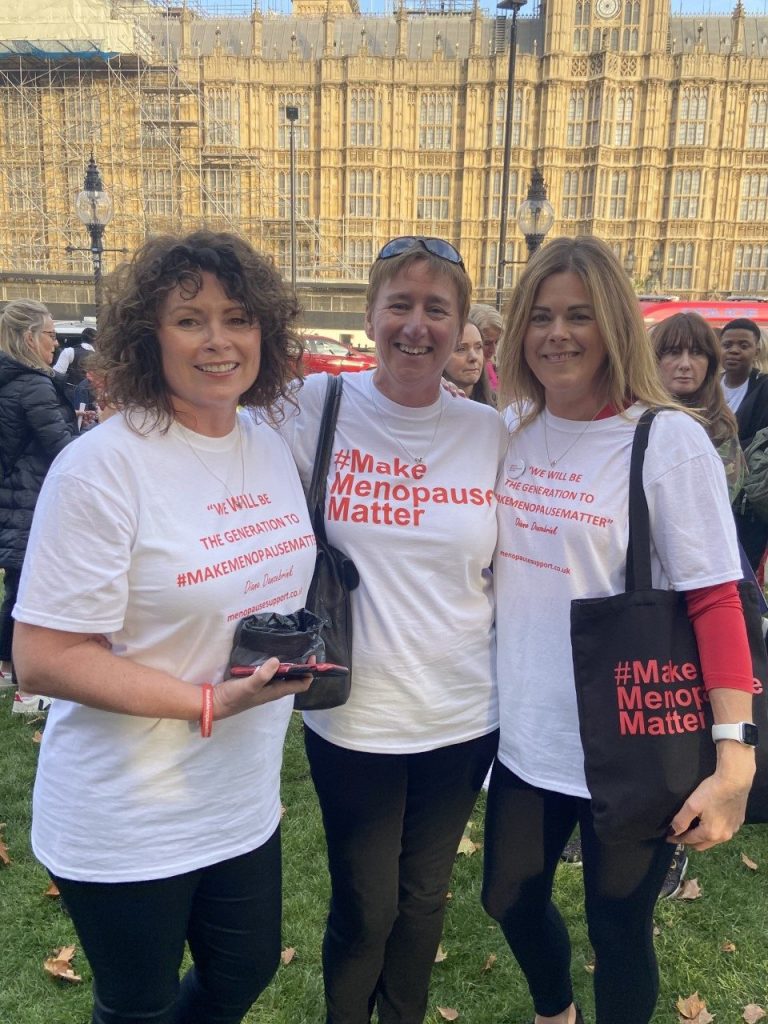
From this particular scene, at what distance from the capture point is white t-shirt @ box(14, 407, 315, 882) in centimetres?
115

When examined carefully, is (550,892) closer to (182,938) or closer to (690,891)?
(182,938)

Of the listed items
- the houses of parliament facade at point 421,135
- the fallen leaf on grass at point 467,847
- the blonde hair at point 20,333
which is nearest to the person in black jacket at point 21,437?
the blonde hair at point 20,333

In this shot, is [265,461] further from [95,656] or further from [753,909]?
[753,909]

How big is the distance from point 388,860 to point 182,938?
1.53 feet

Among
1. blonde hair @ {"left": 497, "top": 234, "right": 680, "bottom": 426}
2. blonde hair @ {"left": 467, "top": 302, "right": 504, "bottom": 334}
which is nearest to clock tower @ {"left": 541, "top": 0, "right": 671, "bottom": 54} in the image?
blonde hair @ {"left": 467, "top": 302, "right": 504, "bottom": 334}

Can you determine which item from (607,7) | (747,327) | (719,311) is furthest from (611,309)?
(607,7)

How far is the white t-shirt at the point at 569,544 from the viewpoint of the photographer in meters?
1.43

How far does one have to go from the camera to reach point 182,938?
136 cm

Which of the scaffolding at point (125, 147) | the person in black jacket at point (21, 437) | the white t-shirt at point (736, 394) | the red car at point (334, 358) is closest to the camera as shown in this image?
the person in black jacket at point (21, 437)

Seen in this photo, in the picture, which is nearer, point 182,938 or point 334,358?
point 182,938

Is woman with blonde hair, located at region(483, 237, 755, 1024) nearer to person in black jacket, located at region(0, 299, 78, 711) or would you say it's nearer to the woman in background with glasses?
the woman in background with glasses

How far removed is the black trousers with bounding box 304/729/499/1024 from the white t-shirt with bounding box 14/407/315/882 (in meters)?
0.28

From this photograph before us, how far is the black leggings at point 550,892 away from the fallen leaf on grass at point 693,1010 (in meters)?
0.54

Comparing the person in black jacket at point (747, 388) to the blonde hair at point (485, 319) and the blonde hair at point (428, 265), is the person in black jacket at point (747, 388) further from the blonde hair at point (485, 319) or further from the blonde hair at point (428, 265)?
the blonde hair at point (428, 265)
